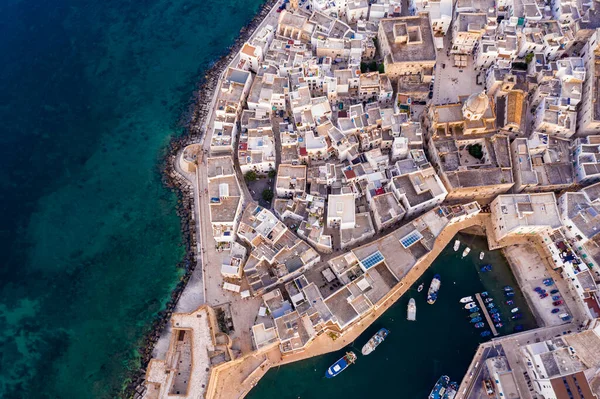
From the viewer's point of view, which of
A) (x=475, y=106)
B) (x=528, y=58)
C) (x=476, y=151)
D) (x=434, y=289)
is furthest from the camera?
Answer: (x=528, y=58)

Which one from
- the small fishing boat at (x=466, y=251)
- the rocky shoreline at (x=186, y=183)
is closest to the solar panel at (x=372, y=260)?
the small fishing boat at (x=466, y=251)

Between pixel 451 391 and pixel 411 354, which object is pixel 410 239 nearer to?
pixel 411 354

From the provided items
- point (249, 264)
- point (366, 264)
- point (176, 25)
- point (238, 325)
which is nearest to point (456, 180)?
point (366, 264)

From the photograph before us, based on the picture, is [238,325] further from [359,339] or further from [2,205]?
[2,205]

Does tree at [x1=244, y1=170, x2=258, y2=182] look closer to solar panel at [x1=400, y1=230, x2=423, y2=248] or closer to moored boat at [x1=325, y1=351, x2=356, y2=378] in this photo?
solar panel at [x1=400, y1=230, x2=423, y2=248]

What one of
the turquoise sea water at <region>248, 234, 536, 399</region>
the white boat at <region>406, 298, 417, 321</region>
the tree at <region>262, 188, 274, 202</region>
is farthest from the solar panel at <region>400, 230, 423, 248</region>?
the tree at <region>262, 188, 274, 202</region>

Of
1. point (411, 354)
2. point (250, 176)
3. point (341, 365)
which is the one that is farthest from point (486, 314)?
point (250, 176)

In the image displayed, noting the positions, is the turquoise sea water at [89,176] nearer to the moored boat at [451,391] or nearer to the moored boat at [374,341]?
the moored boat at [374,341]
